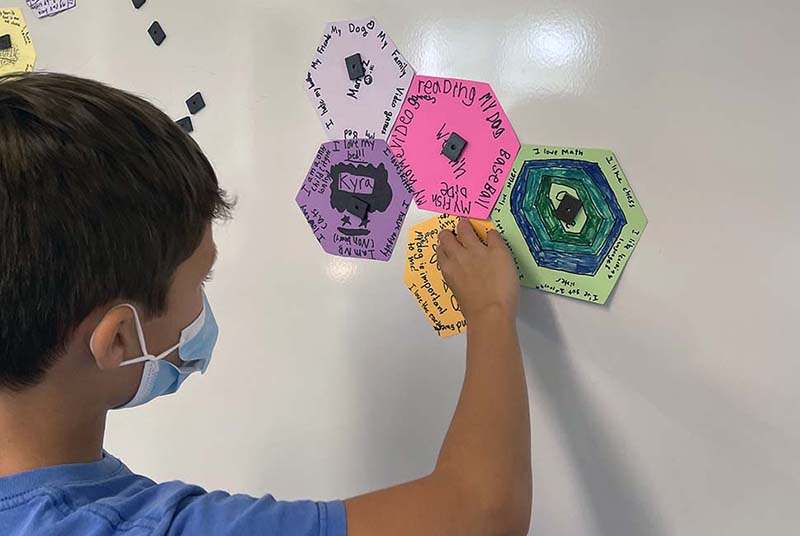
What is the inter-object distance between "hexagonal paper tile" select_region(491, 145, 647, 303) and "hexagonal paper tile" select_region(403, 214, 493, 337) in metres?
0.06

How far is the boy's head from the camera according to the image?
0.44 metres

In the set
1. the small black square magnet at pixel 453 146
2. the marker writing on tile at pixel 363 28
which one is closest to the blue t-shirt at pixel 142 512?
the small black square magnet at pixel 453 146

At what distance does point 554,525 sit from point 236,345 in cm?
39

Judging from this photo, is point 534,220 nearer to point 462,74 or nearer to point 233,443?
point 462,74

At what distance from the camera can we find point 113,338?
486mm

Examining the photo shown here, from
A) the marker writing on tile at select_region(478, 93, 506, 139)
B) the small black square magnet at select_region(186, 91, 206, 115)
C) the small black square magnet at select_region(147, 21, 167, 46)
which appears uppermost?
the small black square magnet at select_region(147, 21, 167, 46)

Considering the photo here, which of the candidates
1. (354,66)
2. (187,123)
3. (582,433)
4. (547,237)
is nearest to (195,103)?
(187,123)

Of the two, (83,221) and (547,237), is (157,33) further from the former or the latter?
(547,237)

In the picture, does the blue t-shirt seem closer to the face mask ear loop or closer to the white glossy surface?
the face mask ear loop

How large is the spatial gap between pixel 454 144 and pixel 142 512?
15.0 inches

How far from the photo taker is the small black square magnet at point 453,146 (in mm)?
596

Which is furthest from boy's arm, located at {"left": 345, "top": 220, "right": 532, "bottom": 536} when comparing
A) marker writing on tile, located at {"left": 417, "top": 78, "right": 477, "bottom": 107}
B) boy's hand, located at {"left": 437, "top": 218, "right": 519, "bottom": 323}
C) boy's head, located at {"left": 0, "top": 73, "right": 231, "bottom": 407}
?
boy's head, located at {"left": 0, "top": 73, "right": 231, "bottom": 407}

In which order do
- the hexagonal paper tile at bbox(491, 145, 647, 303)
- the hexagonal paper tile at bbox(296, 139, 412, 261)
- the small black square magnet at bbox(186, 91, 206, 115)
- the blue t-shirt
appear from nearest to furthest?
1. the blue t-shirt
2. the hexagonal paper tile at bbox(491, 145, 647, 303)
3. the hexagonal paper tile at bbox(296, 139, 412, 261)
4. the small black square magnet at bbox(186, 91, 206, 115)

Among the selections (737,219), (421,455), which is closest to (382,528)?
(421,455)
